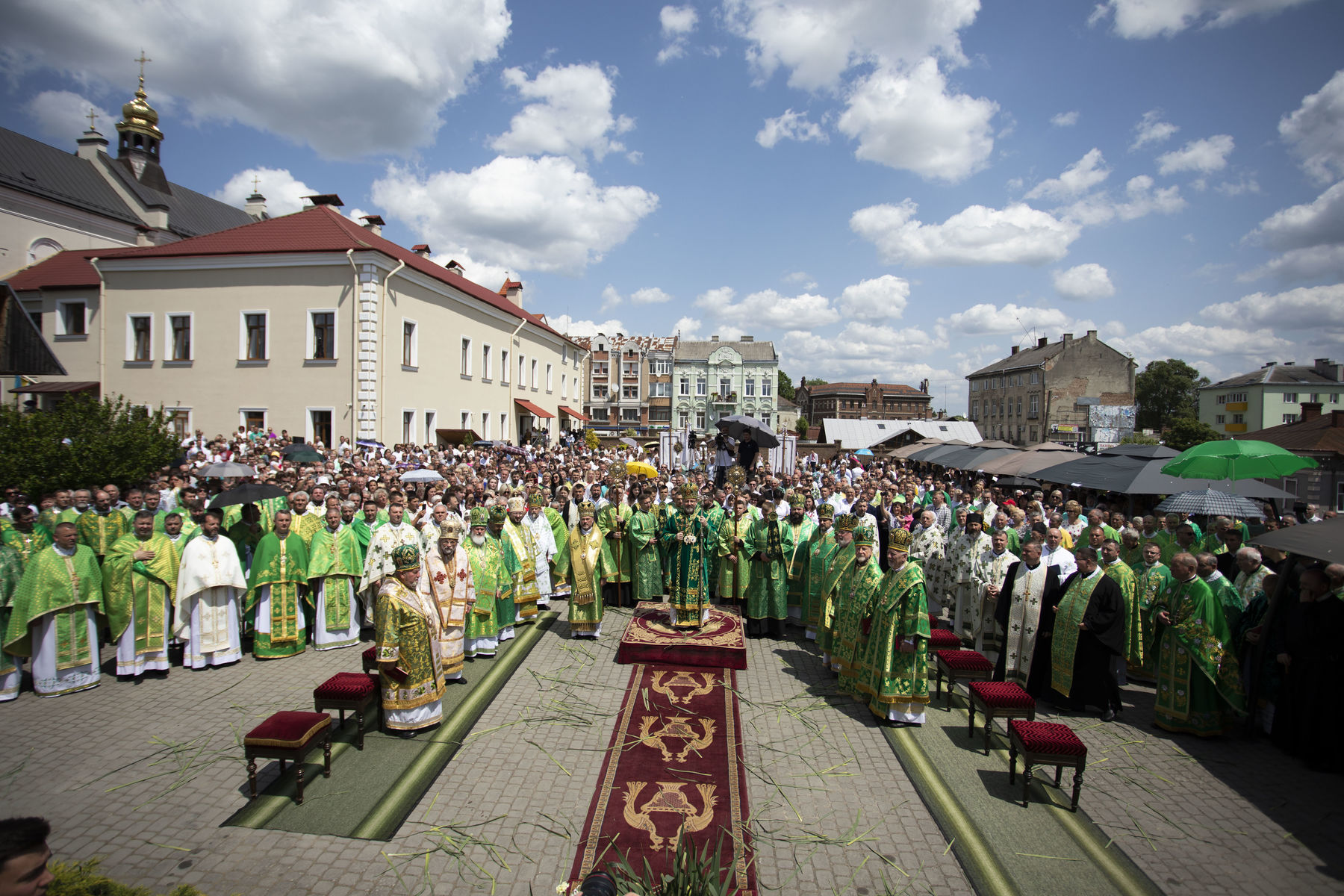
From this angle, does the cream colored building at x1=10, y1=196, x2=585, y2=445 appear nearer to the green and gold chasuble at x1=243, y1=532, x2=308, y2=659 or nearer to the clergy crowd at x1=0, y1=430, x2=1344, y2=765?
the clergy crowd at x1=0, y1=430, x2=1344, y2=765

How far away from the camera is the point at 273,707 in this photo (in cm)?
662

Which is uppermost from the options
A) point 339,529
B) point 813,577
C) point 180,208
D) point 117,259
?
point 180,208

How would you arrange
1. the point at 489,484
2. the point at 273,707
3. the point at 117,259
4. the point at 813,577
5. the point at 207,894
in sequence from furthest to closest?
1. the point at 117,259
2. the point at 489,484
3. the point at 813,577
4. the point at 273,707
5. the point at 207,894

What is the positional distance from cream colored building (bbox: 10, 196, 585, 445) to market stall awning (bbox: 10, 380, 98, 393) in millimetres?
76

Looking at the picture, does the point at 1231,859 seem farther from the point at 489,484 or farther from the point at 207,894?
the point at 489,484

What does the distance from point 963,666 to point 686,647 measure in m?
3.20

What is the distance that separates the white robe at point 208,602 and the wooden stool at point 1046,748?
338 inches

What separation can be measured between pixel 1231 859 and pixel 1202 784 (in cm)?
119

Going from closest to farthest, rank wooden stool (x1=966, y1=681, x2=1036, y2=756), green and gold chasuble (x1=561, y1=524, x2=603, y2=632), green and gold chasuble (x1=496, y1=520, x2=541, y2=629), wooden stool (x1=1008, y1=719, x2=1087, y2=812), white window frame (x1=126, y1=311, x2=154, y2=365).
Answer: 1. wooden stool (x1=1008, y1=719, x2=1087, y2=812)
2. wooden stool (x1=966, y1=681, x2=1036, y2=756)
3. green and gold chasuble (x1=496, y1=520, x2=541, y2=629)
4. green and gold chasuble (x1=561, y1=524, x2=603, y2=632)
5. white window frame (x1=126, y1=311, x2=154, y2=365)

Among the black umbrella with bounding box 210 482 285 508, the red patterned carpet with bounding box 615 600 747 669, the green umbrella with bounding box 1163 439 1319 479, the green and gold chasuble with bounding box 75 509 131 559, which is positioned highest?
the green umbrella with bounding box 1163 439 1319 479

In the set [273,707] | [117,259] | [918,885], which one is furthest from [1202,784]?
[117,259]

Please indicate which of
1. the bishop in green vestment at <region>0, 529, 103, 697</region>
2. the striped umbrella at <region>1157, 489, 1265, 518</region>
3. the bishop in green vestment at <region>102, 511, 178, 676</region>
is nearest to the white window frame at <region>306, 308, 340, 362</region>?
the bishop in green vestment at <region>102, 511, 178, 676</region>

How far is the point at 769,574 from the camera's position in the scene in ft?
31.5

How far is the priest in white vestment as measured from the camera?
757 cm
